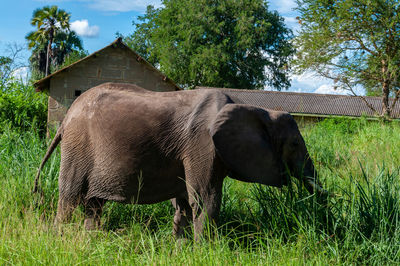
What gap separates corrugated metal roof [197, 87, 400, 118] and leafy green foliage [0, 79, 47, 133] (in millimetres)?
14430

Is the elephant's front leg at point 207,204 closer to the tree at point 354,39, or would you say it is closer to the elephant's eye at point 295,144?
the elephant's eye at point 295,144

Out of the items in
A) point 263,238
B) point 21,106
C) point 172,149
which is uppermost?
point 21,106

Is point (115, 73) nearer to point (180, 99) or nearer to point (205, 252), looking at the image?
point (180, 99)

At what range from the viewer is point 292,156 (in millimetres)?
3404

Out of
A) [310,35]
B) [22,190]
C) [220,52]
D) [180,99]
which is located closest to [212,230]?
[180,99]

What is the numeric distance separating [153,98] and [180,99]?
24 cm

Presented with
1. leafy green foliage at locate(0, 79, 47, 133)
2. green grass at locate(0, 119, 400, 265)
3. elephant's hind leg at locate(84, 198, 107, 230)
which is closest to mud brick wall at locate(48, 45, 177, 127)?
leafy green foliage at locate(0, 79, 47, 133)

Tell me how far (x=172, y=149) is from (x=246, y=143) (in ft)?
2.02

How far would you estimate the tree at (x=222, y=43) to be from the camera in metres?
29.2

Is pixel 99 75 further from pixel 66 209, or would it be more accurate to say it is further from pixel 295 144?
pixel 295 144

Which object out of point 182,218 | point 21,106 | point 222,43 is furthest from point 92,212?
point 222,43

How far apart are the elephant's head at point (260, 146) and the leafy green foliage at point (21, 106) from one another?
6996 mm

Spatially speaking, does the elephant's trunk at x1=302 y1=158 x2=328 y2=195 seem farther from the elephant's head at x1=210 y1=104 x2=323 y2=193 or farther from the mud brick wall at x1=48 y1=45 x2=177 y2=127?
the mud brick wall at x1=48 y1=45 x2=177 y2=127

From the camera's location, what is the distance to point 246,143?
317 cm
